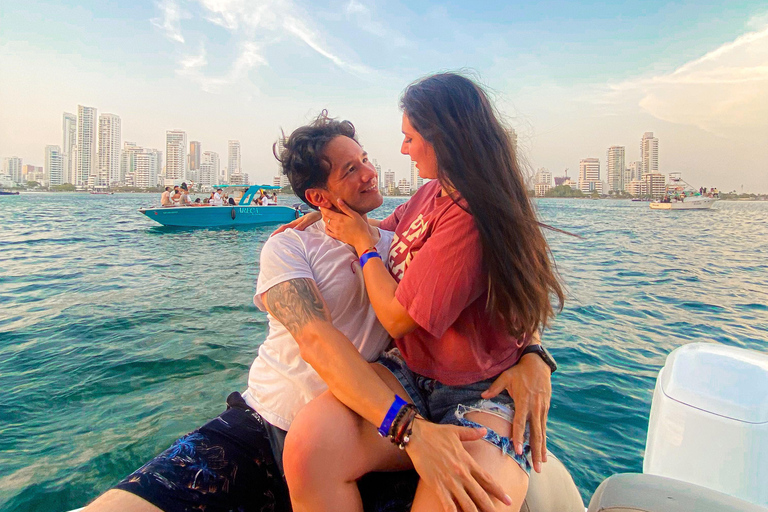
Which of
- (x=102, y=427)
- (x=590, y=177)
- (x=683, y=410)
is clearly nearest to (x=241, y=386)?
(x=102, y=427)

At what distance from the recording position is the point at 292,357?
1979 millimetres

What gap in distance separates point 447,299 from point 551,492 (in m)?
1.03

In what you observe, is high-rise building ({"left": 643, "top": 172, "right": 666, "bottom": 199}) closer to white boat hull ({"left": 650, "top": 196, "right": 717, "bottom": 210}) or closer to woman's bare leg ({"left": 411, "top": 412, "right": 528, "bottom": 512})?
white boat hull ({"left": 650, "top": 196, "right": 717, "bottom": 210})

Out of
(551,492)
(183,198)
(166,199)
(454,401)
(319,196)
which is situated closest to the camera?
(454,401)

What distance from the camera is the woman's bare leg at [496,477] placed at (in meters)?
1.43

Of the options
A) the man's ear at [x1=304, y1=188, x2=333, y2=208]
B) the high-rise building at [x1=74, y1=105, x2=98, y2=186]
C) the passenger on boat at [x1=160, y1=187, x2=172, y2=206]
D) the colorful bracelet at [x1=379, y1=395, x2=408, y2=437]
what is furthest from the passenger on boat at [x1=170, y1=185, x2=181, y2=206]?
the high-rise building at [x1=74, y1=105, x2=98, y2=186]

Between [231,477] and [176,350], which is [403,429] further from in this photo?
[176,350]

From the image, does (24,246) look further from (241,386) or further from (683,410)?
(683,410)

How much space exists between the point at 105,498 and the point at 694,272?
1643cm

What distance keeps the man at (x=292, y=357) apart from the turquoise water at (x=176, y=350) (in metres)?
1.14

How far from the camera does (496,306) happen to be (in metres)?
1.62

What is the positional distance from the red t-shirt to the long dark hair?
6 centimetres

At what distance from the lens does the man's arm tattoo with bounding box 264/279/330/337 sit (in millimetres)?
1766

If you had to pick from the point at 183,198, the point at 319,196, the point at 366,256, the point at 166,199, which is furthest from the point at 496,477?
the point at 183,198
